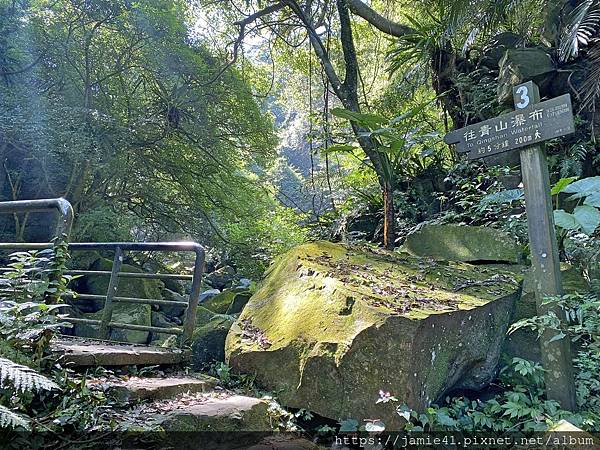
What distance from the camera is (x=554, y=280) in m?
2.88

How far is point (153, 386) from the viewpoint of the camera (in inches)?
93.2

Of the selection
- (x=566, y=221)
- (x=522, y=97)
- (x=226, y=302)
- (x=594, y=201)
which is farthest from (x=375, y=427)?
(x=226, y=302)

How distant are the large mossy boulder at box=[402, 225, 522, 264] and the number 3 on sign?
64.8 inches

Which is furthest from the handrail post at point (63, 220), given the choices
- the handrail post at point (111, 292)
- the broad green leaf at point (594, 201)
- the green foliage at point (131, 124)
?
the green foliage at point (131, 124)

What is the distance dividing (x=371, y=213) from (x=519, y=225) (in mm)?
2724

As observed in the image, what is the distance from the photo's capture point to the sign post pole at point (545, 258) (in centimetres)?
Answer: 273

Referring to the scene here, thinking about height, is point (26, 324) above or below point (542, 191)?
below

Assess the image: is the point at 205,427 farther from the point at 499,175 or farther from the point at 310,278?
the point at 499,175

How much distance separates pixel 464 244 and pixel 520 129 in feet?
5.53

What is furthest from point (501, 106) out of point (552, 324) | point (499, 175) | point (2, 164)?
point (2, 164)

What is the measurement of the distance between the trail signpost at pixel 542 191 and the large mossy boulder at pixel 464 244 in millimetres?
1291

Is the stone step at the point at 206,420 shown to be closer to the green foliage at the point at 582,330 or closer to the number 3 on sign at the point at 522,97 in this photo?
the green foliage at the point at 582,330

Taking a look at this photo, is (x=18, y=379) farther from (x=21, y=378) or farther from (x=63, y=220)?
(x=63, y=220)

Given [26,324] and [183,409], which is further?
[183,409]
